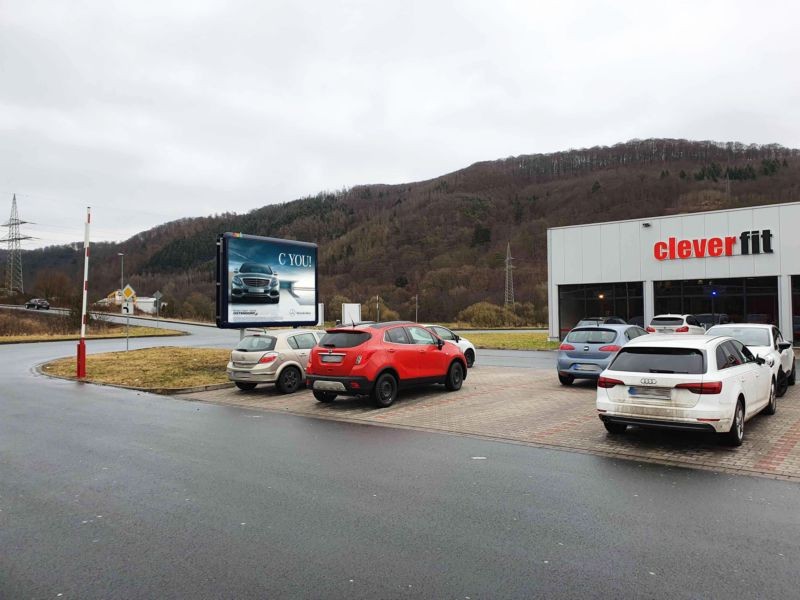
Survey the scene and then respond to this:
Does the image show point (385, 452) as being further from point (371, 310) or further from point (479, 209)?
point (479, 209)

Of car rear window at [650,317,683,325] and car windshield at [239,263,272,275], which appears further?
car rear window at [650,317,683,325]

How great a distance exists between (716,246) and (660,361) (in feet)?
82.5

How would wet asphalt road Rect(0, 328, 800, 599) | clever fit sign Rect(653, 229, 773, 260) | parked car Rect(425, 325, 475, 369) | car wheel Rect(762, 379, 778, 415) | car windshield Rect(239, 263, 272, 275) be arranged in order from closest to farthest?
wet asphalt road Rect(0, 328, 800, 599), car wheel Rect(762, 379, 778, 415), parked car Rect(425, 325, 475, 369), car windshield Rect(239, 263, 272, 275), clever fit sign Rect(653, 229, 773, 260)

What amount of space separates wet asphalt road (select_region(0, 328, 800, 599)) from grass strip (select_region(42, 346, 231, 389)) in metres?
7.50

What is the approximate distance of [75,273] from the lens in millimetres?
96875

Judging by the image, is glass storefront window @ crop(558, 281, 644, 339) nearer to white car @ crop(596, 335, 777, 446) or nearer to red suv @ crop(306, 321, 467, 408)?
red suv @ crop(306, 321, 467, 408)

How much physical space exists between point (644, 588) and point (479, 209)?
123994 mm

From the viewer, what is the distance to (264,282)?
19.5m

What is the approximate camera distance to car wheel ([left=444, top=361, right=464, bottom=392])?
13.7m

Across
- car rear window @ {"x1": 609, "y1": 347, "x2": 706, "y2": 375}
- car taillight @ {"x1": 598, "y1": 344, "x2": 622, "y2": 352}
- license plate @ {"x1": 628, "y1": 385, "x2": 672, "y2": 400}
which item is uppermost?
car rear window @ {"x1": 609, "y1": 347, "x2": 706, "y2": 375}

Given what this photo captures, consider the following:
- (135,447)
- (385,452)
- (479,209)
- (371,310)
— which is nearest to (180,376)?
(135,447)

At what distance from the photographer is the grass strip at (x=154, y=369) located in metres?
16.2

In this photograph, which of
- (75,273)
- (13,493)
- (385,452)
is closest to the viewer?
(13,493)

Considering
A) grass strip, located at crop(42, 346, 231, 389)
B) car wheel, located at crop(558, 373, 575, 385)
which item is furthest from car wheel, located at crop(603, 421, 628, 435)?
grass strip, located at crop(42, 346, 231, 389)
